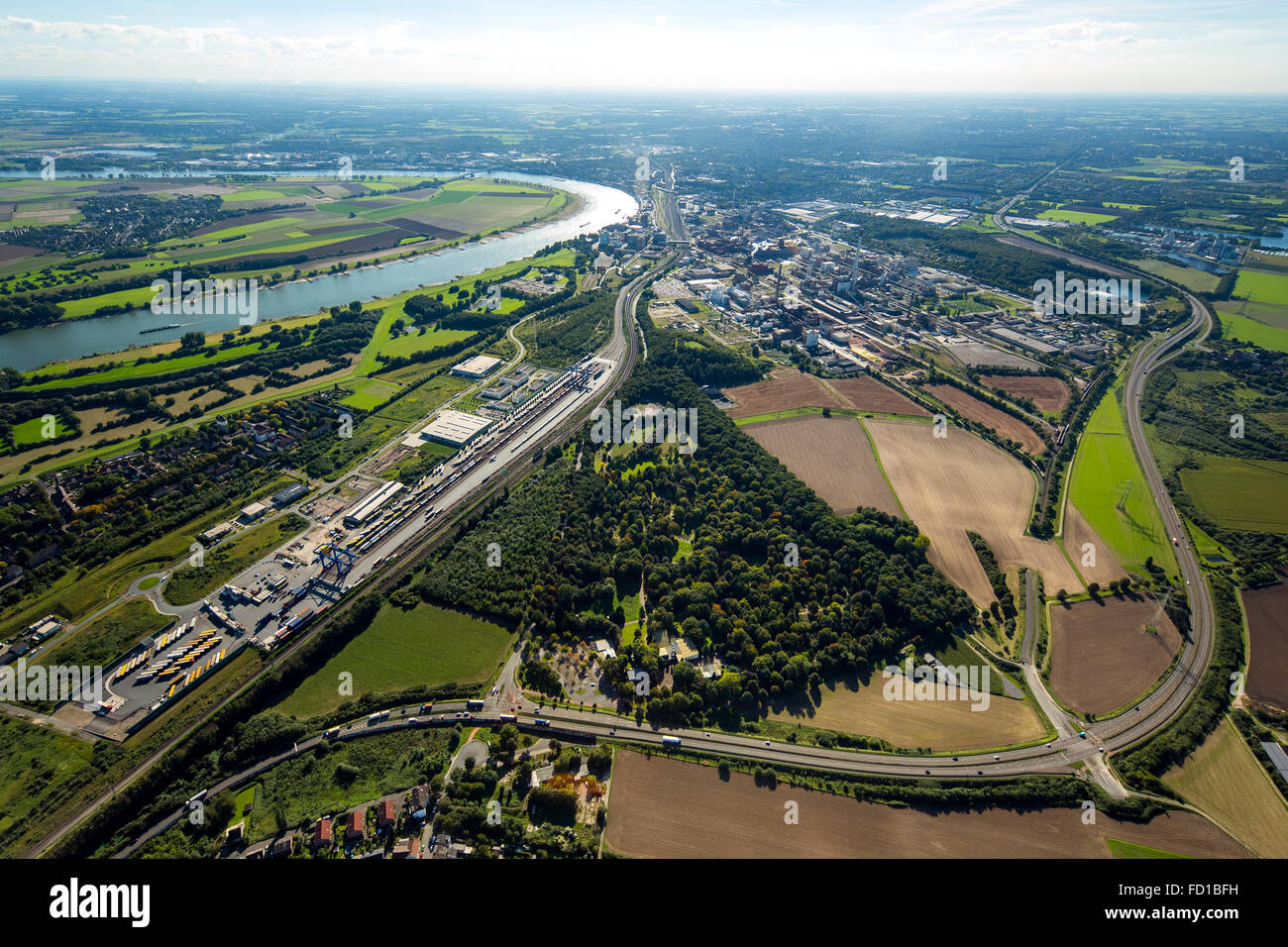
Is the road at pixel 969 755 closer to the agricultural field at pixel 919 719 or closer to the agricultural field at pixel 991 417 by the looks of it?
the agricultural field at pixel 919 719

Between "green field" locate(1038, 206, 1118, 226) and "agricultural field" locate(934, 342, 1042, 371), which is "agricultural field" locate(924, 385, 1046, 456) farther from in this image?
"green field" locate(1038, 206, 1118, 226)

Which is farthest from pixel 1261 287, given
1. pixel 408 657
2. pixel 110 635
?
pixel 110 635

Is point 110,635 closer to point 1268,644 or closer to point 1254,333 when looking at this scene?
point 1268,644

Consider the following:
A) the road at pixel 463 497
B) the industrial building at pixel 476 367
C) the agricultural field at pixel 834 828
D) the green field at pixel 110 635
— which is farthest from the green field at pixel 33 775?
the industrial building at pixel 476 367

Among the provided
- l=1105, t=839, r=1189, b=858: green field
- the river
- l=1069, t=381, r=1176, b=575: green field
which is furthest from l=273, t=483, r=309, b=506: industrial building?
l=1069, t=381, r=1176, b=575: green field

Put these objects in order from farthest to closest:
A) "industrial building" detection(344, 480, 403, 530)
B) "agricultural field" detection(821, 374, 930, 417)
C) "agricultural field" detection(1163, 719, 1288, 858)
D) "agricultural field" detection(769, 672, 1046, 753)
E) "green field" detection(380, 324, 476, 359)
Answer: "green field" detection(380, 324, 476, 359) → "agricultural field" detection(821, 374, 930, 417) → "industrial building" detection(344, 480, 403, 530) → "agricultural field" detection(769, 672, 1046, 753) → "agricultural field" detection(1163, 719, 1288, 858)

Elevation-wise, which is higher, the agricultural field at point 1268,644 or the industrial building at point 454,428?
the industrial building at point 454,428
